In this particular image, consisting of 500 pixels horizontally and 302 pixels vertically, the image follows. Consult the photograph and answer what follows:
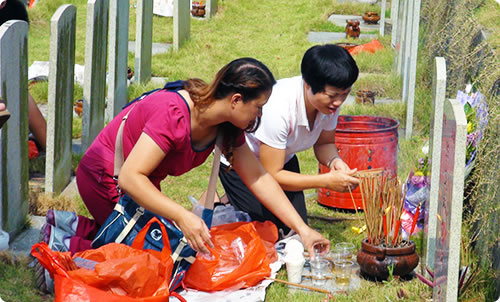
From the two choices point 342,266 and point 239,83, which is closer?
point 239,83

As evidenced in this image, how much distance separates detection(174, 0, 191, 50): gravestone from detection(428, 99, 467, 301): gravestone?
6.73m

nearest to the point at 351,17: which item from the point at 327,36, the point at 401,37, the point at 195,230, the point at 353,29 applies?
the point at 327,36

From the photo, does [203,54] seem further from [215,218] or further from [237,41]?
[215,218]

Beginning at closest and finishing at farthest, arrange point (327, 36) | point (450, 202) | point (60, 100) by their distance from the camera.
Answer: point (450, 202) → point (60, 100) → point (327, 36)

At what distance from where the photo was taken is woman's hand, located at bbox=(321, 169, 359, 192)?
154 inches

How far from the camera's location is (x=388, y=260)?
364cm

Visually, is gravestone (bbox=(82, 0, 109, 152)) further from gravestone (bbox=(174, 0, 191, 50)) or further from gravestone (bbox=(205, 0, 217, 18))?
gravestone (bbox=(205, 0, 217, 18))

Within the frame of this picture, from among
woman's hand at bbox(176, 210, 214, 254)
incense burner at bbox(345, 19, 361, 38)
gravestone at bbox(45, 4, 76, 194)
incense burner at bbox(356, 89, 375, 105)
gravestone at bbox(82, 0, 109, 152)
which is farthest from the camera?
incense burner at bbox(345, 19, 361, 38)

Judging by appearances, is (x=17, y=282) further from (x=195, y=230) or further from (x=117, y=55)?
(x=117, y=55)

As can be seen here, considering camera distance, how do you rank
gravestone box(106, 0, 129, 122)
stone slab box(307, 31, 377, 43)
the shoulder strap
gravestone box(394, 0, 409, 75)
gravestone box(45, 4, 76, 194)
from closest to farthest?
the shoulder strap < gravestone box(45, 4, 76, 194) < gravestone box(106, 0, 129, 122) < gravestone box(394, 0, 409, 75) < stone slab box(307, 31, 377, 43)

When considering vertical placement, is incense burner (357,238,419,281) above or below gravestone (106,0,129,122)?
below

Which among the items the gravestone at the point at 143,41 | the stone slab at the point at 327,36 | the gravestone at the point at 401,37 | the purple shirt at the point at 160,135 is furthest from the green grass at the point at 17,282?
the stone slab at the point at 327,36

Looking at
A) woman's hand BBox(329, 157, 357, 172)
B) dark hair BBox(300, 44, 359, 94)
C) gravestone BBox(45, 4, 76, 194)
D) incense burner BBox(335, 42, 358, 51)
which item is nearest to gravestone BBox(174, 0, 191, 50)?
incense burner BBox(335, 42, 358, 51)

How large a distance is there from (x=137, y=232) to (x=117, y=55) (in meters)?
3.31
